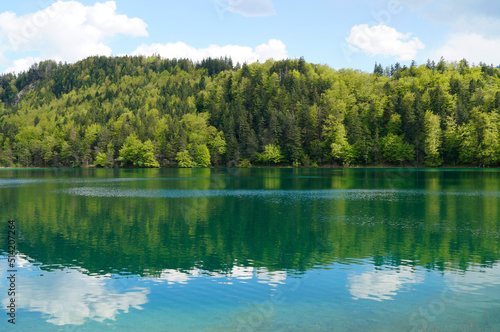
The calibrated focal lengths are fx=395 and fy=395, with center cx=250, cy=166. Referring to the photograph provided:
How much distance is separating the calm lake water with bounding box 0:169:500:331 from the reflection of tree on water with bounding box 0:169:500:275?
138 millimetres

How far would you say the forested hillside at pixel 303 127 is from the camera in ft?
445

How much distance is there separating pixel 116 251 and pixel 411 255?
1673 centimetres

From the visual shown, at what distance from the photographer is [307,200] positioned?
4556cm

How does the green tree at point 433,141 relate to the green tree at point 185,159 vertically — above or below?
above

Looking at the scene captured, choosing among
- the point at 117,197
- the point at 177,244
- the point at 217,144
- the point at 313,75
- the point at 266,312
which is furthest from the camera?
the point at 313,75

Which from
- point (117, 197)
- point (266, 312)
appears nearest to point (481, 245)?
point (266, 312)

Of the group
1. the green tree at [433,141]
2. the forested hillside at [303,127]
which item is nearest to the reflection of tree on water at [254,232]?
the green tree at [433,141]

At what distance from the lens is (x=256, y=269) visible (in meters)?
19.4

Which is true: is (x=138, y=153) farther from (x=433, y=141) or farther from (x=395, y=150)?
(x=433, y=141)

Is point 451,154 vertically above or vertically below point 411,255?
above

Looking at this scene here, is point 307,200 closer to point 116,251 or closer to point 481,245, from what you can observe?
point 481,245

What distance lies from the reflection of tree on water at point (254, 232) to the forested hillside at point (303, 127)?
96.7 metres

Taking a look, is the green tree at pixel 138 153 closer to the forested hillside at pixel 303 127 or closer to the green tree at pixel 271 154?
the forested hillside at pixel 303 127

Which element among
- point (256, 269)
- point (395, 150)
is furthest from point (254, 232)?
point (395, 150)
